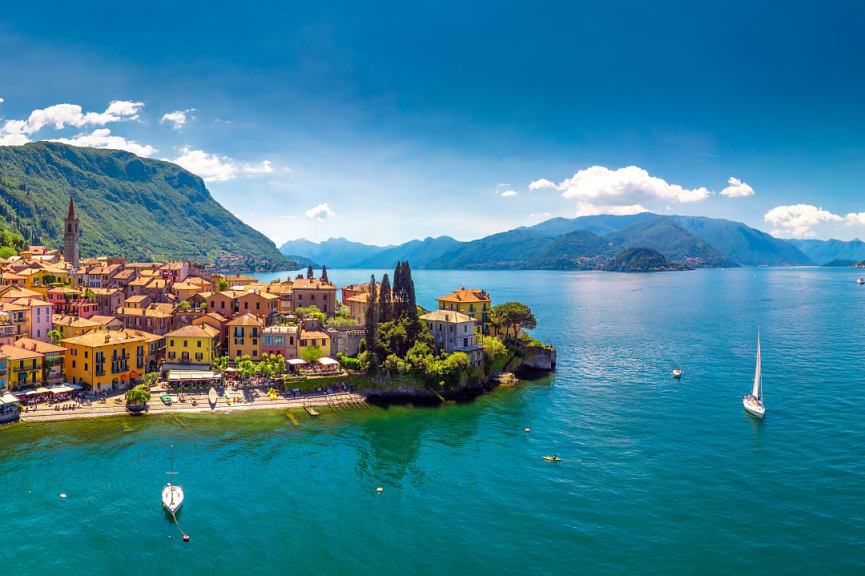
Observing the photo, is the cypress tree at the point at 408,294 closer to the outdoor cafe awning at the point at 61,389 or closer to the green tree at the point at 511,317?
the green tree at the point at 511,317

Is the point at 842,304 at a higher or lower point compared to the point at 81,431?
higher

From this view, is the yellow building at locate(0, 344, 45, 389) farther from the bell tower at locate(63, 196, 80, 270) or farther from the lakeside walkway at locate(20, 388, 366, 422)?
the bell tower at locate(63, 196, 80, 270)

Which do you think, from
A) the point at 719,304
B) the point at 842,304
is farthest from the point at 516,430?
the point at 842,304

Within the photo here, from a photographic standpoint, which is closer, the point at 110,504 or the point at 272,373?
the point at 110,504

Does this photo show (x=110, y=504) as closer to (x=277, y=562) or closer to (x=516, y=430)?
(x=277, y=562)

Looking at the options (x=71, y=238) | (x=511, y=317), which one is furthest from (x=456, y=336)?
(x=71, y=238)
